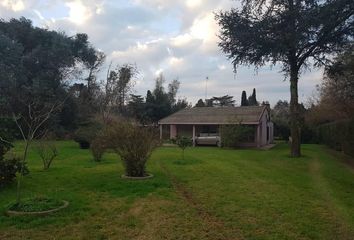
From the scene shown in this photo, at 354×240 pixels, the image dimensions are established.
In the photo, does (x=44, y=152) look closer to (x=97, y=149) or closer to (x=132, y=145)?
(x=97, y=149)

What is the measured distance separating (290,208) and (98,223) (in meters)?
4.01

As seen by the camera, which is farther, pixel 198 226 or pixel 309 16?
pixel 309 16

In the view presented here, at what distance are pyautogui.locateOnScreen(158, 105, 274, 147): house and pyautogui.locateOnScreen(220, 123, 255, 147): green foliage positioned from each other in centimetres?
71

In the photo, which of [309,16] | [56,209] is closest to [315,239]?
[56,209]

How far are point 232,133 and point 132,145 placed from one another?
65.4 feet

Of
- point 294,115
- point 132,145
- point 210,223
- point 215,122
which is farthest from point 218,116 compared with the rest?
point 210,223

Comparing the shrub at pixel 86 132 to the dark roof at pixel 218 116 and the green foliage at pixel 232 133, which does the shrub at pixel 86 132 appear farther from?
the green foliage at pixel 232 133

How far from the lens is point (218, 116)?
36.3 meters

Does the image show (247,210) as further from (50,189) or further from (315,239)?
(50,189)

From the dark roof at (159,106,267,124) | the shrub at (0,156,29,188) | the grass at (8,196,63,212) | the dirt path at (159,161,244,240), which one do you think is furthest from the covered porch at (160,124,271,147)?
the grass at (8,196,63,212)

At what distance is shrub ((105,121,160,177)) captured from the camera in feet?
39.9

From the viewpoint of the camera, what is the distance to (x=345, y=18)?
789 inches

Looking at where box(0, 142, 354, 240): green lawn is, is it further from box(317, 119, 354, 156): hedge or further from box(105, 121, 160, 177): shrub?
box(317, 119, 354, 156): hedge

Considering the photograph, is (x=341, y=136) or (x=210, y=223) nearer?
(x=210, y=223)
